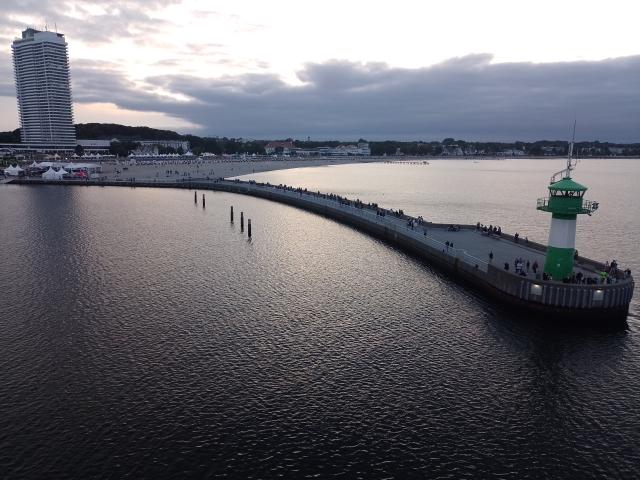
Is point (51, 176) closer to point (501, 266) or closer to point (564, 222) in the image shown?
point (501, 266)

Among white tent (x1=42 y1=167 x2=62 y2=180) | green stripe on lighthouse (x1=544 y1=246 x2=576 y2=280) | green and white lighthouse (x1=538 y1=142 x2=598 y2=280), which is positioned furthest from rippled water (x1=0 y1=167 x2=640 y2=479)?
white tent (x1=42 y1=167 x2=62 y2=180)

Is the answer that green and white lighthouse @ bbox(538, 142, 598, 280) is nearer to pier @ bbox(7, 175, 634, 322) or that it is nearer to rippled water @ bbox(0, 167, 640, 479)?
pier @ bbox(7, 175, 634, 322)

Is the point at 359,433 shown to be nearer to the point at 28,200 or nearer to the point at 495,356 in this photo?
the point at 495,356

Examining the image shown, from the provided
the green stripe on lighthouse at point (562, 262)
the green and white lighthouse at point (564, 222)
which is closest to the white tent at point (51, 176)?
the green and white lighthouse at point (564, 222)

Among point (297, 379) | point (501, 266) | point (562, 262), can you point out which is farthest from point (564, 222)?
point (297, 379)

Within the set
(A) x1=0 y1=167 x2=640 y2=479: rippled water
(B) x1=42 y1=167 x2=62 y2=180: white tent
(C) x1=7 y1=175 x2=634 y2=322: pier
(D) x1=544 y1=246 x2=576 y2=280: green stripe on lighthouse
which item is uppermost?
(B) x1=42 y1=167 x2=62 y2=180: white tent
